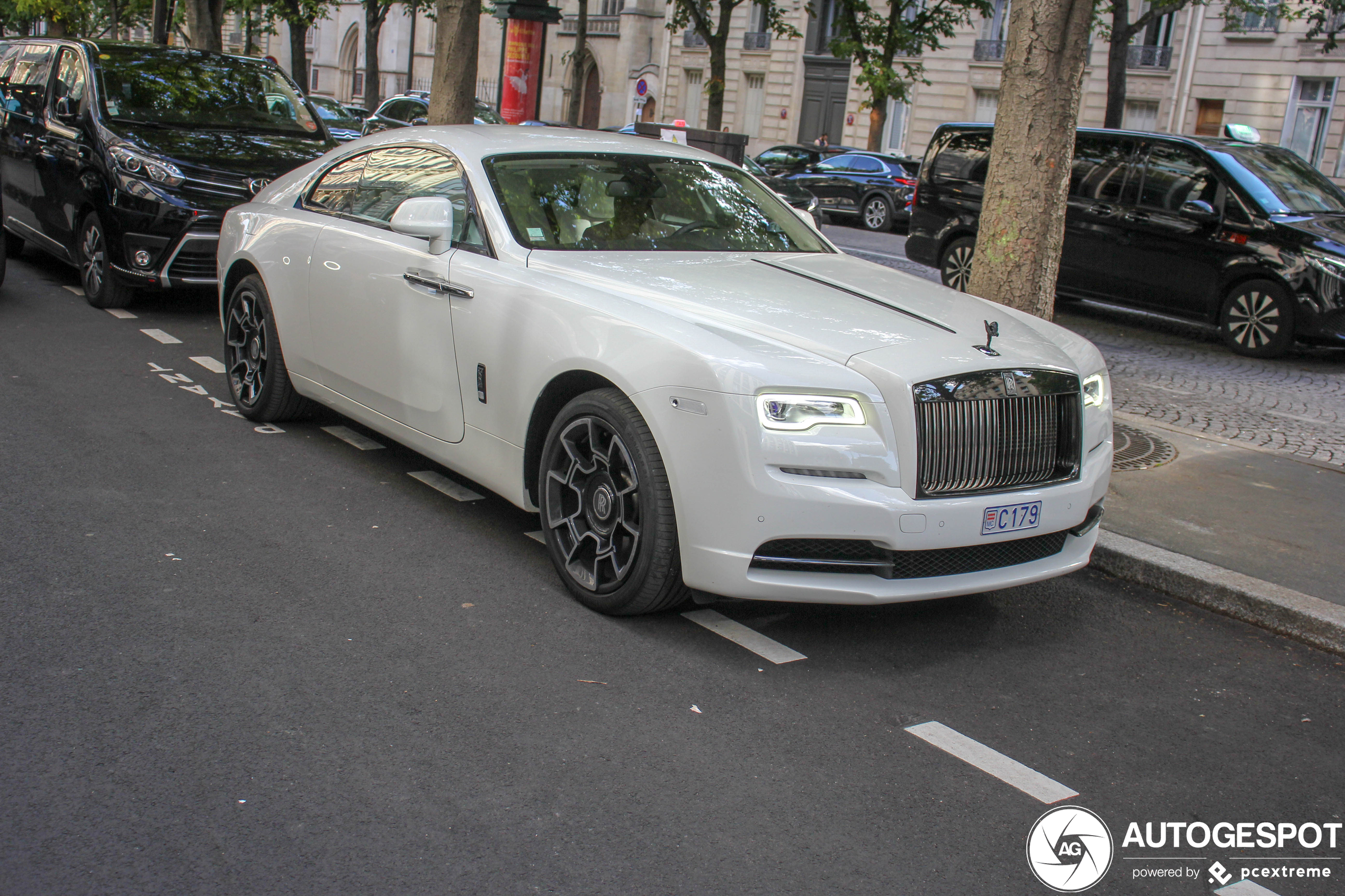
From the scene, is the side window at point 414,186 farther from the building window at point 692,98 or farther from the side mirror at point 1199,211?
the building window at point 692,98

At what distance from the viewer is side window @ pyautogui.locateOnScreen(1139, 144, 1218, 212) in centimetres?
1070

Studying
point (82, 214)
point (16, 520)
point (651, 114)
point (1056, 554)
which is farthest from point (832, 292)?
point (651, 114)

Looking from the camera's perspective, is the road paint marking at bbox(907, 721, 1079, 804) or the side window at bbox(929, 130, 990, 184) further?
the side window at bbox(929, 130, 990, 184)

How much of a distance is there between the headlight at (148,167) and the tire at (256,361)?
2.75 metres

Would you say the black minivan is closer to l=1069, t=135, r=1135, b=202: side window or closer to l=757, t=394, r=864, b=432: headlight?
l=757, t=394, r=864, b=432: headlight

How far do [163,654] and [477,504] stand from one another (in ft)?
6.20

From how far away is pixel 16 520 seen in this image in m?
4.74

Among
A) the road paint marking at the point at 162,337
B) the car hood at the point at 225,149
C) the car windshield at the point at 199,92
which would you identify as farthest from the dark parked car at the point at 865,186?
the road paint marking at the point at 162,337

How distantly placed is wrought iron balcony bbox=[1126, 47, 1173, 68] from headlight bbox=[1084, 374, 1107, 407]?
32637 millimetres

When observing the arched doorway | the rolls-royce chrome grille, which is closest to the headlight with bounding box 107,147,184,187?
the rolls-royce chrome grille

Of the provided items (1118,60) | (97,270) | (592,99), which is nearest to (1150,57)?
(1118,60)

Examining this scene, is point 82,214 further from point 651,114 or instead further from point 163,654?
point 651,114

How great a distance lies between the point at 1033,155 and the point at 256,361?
13.9 feet

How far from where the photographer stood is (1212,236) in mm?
10555
